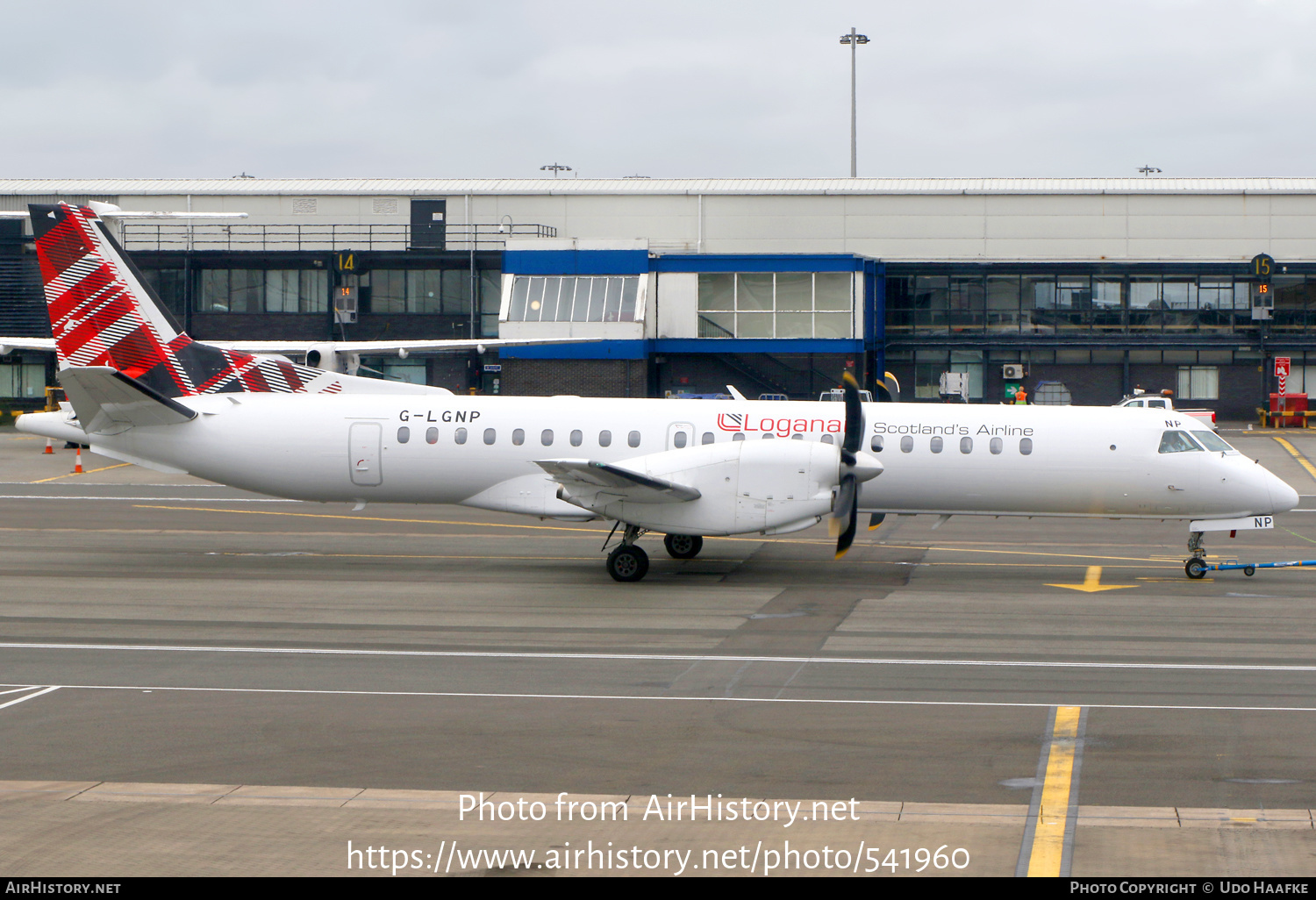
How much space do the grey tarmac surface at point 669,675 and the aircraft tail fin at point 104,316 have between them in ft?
12.1

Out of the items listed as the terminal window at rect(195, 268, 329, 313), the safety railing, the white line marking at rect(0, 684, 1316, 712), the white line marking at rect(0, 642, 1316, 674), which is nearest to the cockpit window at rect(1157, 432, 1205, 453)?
the white line marking at rect(0, 642, 1316, 674)

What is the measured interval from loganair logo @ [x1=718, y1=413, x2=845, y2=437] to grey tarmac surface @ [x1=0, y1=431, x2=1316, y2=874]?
2630mm

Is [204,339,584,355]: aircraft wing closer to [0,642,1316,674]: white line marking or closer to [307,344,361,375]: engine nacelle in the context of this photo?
[307,344,361,375]: engine nacelle

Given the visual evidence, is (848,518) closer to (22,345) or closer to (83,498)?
(83,498)

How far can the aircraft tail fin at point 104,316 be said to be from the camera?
24.5 metres

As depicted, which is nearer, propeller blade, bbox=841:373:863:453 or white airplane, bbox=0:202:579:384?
propeller blade, bbox=841:373:863:453

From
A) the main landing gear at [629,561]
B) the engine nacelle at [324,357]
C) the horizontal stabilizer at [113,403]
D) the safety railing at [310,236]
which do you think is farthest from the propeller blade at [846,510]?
the safety railing at [310,236]

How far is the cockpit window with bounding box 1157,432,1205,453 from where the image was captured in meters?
22.6

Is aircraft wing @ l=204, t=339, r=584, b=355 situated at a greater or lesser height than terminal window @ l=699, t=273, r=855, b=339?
lesser

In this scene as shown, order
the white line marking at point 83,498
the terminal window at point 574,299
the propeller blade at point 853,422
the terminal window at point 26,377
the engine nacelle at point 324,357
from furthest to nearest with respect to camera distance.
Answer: the terminal window at point 26,377
the terminal window at point 574,299
the engine nacelle at point 324,357
the white line marking at point 83,498
the propeller blade at point 853,422

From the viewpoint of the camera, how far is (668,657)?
16312mm

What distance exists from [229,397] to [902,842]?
18.2 metres

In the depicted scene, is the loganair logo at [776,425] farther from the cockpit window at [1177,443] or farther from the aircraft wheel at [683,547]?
the cockpit window at [1177,443]

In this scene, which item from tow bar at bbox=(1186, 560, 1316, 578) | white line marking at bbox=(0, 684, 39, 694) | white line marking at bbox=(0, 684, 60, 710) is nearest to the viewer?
white line marking at bbox=(0, 684, 60, 710)
